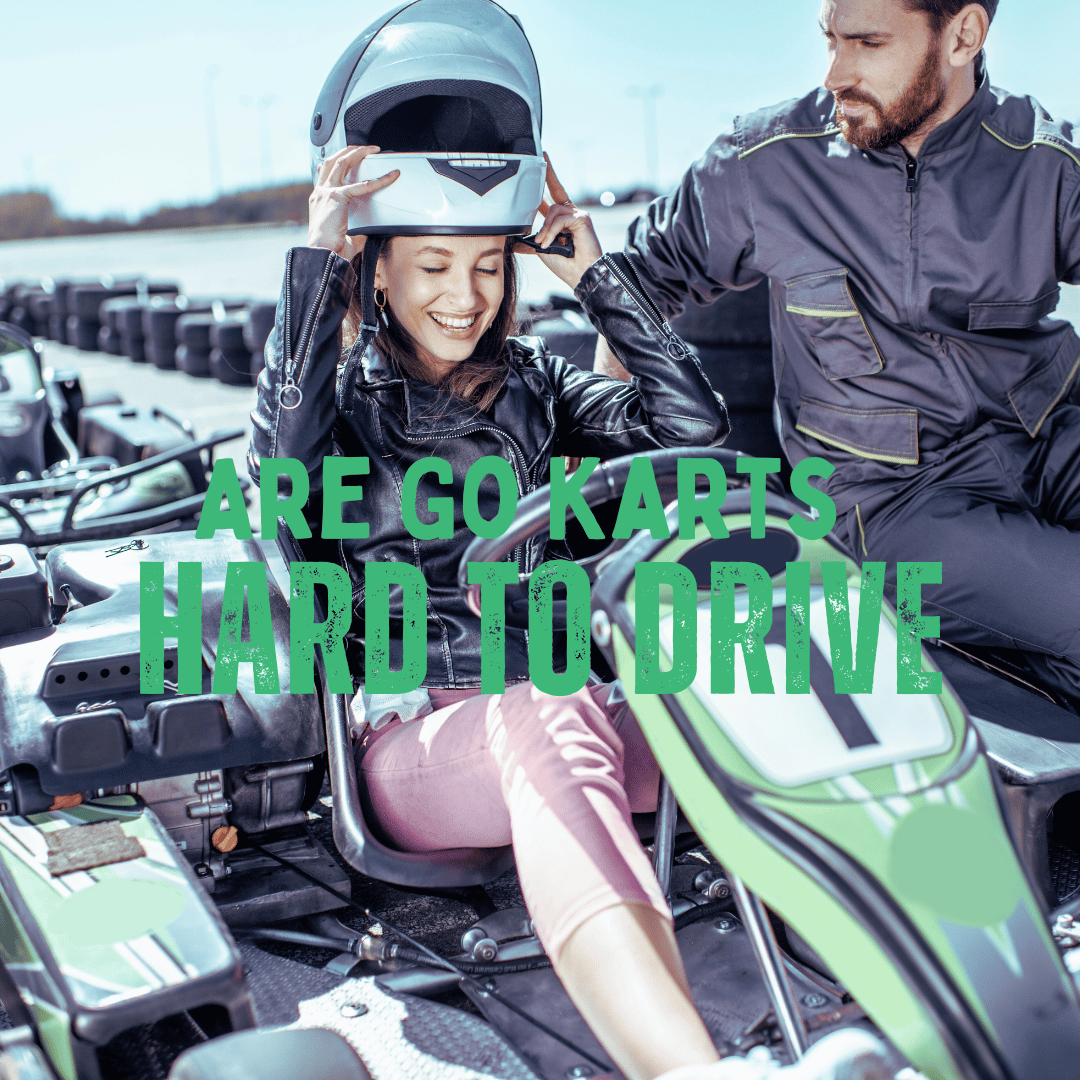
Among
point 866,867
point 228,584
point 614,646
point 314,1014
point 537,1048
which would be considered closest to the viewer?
point 866,867

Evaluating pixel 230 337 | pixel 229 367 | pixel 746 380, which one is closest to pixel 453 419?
pixel 746 380

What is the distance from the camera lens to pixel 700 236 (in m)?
2.11

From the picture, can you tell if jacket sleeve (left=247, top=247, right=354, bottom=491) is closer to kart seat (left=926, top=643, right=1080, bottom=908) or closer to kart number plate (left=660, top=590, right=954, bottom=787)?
kart number plate (left=660, top=590, right=954, bottom=787)

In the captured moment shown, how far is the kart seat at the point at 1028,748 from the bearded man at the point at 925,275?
21 cm

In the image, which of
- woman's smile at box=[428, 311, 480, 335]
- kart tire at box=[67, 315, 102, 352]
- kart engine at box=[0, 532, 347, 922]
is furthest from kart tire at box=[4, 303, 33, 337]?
woman's smile at box=[428, 311, 480, 335]

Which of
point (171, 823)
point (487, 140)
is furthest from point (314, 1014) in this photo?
point (487, 140)

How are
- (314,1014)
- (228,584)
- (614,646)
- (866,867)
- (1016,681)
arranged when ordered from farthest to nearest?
(1016,681) < (228,584) < (314,1014) < (614,646) < (866,867)

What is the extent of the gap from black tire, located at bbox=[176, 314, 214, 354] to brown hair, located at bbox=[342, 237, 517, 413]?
18.7 feet

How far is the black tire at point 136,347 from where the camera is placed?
8.22 m

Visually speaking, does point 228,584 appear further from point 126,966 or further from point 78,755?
point 126,966

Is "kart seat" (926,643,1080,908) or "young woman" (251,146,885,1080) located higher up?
"young woman" (251,146,885,1080)

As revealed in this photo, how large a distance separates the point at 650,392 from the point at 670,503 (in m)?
0.54

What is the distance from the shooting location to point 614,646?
1144 mm

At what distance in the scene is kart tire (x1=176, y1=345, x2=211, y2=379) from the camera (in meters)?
7.14
